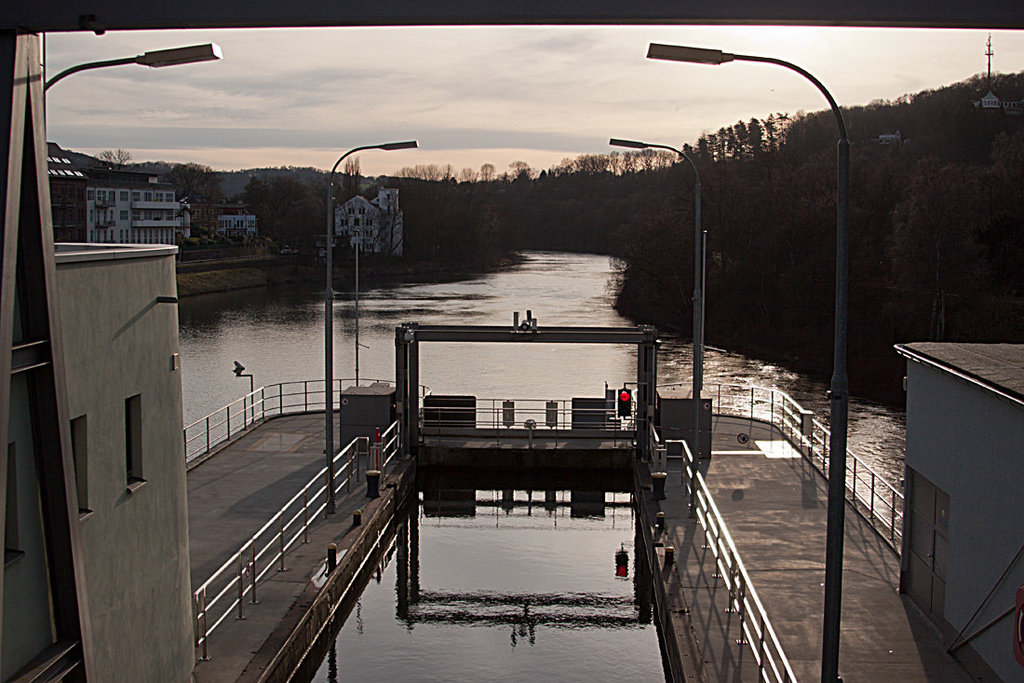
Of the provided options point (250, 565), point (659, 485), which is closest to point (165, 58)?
point (250, 565)

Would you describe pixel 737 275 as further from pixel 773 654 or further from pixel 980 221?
pixel 773 654

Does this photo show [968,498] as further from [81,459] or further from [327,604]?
[81,459]

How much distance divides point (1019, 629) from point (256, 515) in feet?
40.4

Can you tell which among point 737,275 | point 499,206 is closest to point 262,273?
point 499,206

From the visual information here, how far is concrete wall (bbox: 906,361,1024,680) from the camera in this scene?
Result: 10078 millimetres

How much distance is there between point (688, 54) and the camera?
8.42 m

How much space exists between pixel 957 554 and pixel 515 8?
8.25 m

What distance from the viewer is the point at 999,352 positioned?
12.4m

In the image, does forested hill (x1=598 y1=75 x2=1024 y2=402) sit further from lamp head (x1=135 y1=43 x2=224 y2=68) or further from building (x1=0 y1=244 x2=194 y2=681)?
lamp head (x1=135 y1=43 x2=224 y2=68)

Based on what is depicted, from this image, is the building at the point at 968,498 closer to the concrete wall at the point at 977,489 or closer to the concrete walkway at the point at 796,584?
the concrete wall at the point at 977,489

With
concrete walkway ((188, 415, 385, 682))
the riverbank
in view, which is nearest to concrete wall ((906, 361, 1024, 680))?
concrete walkway ((188, 415, 385, 682))

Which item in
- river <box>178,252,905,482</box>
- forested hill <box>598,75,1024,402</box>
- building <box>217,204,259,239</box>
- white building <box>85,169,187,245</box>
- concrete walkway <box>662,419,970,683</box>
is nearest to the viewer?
concrete walkway <box>662,419,970,683</box>

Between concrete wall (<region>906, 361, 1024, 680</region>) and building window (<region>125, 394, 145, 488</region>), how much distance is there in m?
8.11

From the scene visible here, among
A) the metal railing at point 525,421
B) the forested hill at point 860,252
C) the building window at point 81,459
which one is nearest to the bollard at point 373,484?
the metal railing at point 525,421
